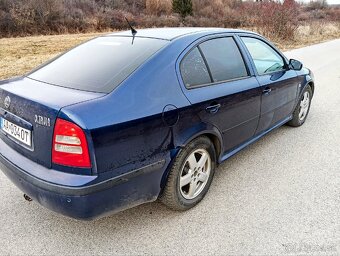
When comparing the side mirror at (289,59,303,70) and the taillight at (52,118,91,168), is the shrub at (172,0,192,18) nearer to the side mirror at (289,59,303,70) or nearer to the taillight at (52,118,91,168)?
the side mirror at (289,59,303,70)

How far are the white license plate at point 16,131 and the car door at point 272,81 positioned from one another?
2376 millimetres

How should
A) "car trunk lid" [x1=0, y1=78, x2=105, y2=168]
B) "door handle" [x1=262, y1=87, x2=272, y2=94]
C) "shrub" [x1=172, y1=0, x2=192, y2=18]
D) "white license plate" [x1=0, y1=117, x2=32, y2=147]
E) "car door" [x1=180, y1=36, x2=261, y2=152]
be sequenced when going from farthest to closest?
"shrub" [x1=172, y1=0, x2=192, y2=18] < "door handle" [x1=262, y1=87, x2=272, y2=94] < "car door" [x1=180, y1=36, x2=261, y2=152] < "white license plate" [x1=0, y1=117, x2=32, y2=147] < "car trunk lid" [x1=0, y1=78, x2=105, y2=168]

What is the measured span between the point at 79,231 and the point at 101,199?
0.65 m

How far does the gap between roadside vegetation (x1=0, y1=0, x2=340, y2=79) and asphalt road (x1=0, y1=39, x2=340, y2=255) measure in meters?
6.46

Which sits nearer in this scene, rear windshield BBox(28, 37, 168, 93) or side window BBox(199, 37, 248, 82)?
rear windshield BBox(28, 37, 168, 93)

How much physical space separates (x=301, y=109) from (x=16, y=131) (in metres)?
3.90

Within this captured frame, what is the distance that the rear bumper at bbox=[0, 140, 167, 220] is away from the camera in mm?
2170

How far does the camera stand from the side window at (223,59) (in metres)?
3.04

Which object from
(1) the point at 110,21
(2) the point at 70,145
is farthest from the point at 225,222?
(1) the point at 110,21

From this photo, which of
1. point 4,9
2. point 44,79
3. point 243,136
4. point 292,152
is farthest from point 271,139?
point 4,9

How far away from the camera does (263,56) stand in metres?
3.97

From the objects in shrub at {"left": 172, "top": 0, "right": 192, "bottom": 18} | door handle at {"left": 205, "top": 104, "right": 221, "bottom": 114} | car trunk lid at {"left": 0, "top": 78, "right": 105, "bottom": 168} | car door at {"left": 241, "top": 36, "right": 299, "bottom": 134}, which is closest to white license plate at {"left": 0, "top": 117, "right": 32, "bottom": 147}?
car trunk lid at {"left": 0, "top": 78, "right": 105, "bottom": 168}

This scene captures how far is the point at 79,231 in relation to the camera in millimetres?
2691

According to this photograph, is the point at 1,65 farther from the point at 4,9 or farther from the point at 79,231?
the point at 4,9
